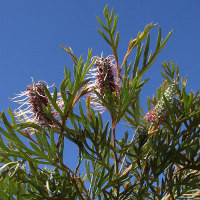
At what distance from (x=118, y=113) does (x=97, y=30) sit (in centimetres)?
27

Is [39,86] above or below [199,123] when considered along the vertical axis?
above

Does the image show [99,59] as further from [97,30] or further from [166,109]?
[166,109]

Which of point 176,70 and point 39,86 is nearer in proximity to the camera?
point 39,86

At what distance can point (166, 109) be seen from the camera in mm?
780

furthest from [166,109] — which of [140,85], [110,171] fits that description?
[110,171]

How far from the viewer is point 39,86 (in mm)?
822

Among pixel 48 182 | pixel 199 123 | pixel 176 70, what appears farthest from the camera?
pixel 176 70

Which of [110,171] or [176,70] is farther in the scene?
[176,70]

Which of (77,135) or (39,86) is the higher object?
(39,86)

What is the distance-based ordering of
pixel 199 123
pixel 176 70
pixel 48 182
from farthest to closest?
1. pixel 176 70
2. pixel 199 123
3. pixel 48 182

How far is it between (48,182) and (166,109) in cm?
35

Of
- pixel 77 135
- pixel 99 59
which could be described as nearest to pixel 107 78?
pixel 99 59

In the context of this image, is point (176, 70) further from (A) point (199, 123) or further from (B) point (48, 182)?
(B) point (48, 182)

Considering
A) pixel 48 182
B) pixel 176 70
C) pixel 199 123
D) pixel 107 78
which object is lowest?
pixel 48 182
